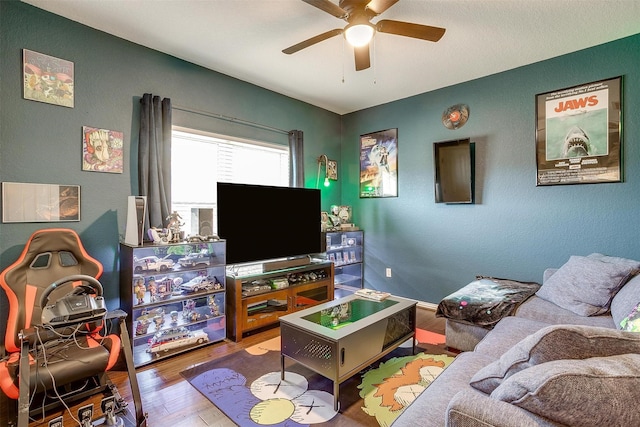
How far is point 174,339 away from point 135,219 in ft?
3.56

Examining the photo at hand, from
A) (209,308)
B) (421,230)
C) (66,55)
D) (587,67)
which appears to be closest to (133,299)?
(209,308)

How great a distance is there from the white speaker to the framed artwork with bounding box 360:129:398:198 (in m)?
3.01

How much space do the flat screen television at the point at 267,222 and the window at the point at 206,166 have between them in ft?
0.93

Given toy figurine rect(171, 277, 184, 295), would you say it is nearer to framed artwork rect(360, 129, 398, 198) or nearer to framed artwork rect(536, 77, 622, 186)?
framed artwork rect(360, 129, 398, 198)

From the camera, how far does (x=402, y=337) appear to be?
2.52 metres

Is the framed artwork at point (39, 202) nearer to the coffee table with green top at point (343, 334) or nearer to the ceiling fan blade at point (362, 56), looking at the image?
the coffee table with green top at point (343, 334)

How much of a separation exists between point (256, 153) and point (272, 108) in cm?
62

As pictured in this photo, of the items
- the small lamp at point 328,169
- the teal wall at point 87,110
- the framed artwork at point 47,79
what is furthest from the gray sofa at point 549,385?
the small lamp at point 328,169

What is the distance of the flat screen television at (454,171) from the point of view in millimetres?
3590

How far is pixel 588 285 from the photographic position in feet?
7.61

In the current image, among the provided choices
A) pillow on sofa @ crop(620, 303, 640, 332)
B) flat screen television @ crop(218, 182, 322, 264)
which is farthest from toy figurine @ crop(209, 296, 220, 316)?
pillow on sofa @ crop(620, 303, 640, 332)

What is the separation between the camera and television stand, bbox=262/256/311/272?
3.39 metres

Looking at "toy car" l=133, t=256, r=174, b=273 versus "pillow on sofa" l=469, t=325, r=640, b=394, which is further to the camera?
"toy car" l=133, t=256, r=174, b=273

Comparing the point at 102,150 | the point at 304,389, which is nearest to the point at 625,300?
the point at 304,389
